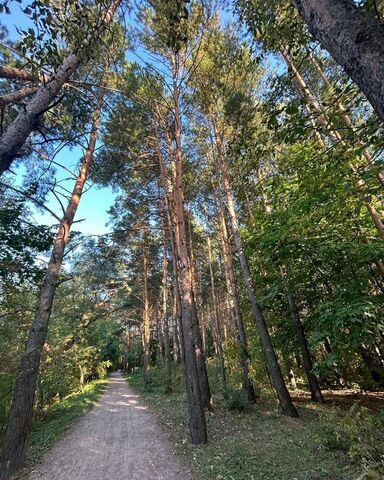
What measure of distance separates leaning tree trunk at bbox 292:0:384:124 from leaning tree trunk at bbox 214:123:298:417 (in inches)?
281

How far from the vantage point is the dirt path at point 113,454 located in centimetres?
482

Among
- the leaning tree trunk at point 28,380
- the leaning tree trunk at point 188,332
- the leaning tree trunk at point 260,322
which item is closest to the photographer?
the leaning tree trunk at point 28,380

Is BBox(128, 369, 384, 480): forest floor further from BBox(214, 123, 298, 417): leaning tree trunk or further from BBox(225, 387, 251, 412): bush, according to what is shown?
BBox(214, 123, 298, 417): leaning tree trunk

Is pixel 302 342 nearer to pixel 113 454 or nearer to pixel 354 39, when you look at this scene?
pixel 113 454

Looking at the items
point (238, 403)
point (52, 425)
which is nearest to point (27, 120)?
point (238, 403)

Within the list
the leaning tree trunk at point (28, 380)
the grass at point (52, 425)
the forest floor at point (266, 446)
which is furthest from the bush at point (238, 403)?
the leaning tree trunk at point (28, 380)

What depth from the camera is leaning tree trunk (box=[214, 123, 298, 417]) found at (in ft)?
25.1

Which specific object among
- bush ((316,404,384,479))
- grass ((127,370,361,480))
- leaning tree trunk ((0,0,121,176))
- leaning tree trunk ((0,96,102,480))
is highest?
leaning tree trunk ((0,0,121,176))

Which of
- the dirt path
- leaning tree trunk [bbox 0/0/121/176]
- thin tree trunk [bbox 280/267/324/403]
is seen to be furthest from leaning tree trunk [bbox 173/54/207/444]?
leaning tree trunk [bbox 0/0/121/176]

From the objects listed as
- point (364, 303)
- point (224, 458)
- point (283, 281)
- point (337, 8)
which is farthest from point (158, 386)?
point (337, 8)

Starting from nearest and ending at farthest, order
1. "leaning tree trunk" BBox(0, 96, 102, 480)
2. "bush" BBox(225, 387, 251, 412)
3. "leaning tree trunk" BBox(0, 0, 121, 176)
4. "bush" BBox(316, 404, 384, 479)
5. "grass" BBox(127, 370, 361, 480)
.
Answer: "leaning tree trunk" BBox(0, 0, 121, 176) < "bush" BBox(316, 404, 384, 479) < "grass" BBox(127, 370, 361, 480) < "leaning tree trunk" BBox(0, 96, 102, 480) < "bush" BBox(225, 387, 251, 412)

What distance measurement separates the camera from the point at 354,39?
1.62 m

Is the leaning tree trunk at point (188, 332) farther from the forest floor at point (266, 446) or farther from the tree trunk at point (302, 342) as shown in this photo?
the tree trunk at point (302, 342)

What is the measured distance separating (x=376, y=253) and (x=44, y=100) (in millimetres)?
6250
